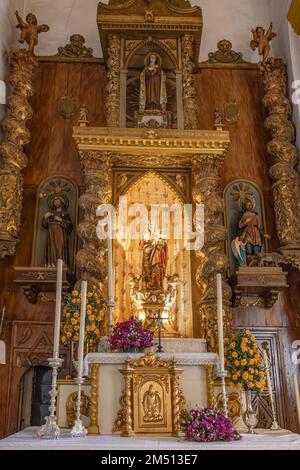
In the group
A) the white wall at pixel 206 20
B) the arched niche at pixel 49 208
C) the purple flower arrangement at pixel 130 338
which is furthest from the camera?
the white wall at pixel 206 20

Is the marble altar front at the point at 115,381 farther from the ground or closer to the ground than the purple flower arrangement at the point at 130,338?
closer to the ground

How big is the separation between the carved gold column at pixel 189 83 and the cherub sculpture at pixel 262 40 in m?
1.33

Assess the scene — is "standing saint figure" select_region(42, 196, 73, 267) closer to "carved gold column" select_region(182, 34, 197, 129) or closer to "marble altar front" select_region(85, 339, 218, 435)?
"carved gold column" select_region(182, 34, 197, 129)

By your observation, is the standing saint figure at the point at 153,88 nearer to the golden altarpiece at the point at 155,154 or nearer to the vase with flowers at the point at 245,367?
the golden altarpiece at the point at 155,154

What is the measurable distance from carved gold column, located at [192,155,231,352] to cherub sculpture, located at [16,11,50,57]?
14.1 ft

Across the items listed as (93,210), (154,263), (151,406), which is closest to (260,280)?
(154,263)

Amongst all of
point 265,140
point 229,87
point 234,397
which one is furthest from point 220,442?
point 229,87

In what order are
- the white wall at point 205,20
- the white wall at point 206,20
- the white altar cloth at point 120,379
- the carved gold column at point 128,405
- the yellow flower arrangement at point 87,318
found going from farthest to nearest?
the white wall at point 205,20
the white wall at point 206,20
the yellow flower arrangement at point 87,318
the white altar cloth at point 120,379
the carved gold column at point 128,405

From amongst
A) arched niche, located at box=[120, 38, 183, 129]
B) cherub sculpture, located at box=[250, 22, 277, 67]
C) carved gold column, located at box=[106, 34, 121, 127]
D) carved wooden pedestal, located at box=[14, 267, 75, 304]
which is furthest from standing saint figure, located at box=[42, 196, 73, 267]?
cherub sculpture, located at box=[250, 22, 277, 67]

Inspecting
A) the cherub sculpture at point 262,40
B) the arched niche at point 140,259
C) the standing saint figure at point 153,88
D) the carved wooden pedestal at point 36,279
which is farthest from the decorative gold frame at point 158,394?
the cherub sculpture at point 262,40

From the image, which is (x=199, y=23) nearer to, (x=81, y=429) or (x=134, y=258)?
(x=134, y=258)

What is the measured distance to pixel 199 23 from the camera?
33.6 ft

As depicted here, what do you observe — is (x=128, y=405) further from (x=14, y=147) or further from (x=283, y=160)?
(x=283, y=160)

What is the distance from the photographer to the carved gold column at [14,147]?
893cm
